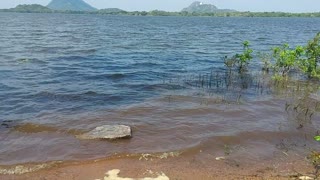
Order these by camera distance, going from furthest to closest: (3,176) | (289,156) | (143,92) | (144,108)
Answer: (143,92) < (144,108) < (289,156) < (3,176)

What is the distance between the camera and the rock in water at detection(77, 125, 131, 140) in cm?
1210

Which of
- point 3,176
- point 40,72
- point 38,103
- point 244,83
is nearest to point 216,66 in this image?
point 244,83

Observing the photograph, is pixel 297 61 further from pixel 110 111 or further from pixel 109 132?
pixel 109 132

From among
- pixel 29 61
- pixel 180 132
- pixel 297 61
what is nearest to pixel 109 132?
pixel 180 132

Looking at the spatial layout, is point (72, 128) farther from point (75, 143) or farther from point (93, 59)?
point (93, 59)

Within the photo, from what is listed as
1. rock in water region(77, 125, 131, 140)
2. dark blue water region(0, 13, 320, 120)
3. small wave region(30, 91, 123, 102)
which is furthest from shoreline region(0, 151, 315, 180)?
small wave region(30, 91, 123, 102)

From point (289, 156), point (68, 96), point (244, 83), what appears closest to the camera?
point (289, 156)

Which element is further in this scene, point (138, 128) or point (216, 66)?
point (216, 66)

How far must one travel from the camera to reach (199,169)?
1005 cm

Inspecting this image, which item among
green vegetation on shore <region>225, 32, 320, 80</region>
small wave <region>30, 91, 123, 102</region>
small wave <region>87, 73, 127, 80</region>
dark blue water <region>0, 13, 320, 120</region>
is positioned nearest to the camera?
dark blue water <region>0, 13, 320, 120</region>

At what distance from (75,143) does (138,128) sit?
8.21ft

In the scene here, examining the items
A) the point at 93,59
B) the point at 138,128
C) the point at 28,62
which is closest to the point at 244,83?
the point at 138,128

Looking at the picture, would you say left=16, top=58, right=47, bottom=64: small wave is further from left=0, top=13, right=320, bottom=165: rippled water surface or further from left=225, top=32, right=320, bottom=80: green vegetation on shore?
left=225, top=32, right=320, bottom=80: green vegetation on shore

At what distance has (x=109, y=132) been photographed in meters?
12.3
